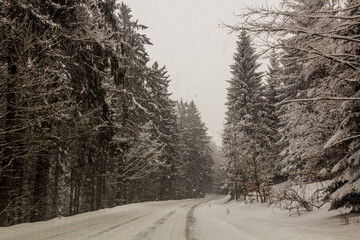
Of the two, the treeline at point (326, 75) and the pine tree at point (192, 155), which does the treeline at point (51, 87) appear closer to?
the treeline at point (326, 75)

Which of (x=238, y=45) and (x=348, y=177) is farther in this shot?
(x=238, y=45)

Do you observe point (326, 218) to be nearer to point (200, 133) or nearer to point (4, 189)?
point (4, 189)

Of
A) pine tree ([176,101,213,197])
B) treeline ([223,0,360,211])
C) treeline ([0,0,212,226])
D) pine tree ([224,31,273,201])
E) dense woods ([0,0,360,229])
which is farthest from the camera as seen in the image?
pine tree ([176,101,213,197])

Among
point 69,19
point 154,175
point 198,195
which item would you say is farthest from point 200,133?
point 69,19

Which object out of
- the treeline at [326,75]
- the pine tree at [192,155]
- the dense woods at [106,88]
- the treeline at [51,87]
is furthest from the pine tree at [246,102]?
the pine tree at [192,155]

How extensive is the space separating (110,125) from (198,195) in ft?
180

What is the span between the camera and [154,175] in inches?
1457

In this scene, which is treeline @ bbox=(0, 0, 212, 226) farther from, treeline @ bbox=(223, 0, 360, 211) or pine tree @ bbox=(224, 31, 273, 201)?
pine tree @ bbox=(224, 31, 273, 201)

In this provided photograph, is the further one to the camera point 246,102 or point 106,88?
point 246,102

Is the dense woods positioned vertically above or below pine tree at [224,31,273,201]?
below

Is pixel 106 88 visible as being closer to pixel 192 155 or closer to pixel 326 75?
pixel 326 75

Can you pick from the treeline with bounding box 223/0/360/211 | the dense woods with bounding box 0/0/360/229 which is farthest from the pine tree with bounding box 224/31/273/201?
the treeline with bounding box 223/0/360/211

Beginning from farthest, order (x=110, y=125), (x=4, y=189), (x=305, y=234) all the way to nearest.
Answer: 1. (x=110, y=125)
2. (x=4, y=189)
3. (x=305, y=234)

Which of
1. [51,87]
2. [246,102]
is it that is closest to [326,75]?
[51,87]
